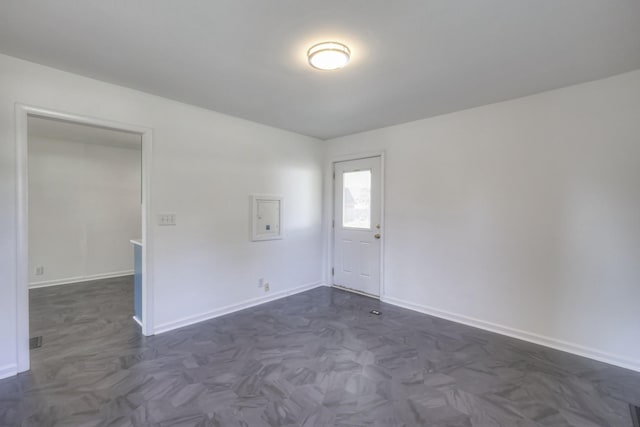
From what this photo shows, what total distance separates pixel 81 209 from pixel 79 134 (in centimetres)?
138

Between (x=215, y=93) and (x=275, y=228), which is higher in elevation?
(x=215, y=93)

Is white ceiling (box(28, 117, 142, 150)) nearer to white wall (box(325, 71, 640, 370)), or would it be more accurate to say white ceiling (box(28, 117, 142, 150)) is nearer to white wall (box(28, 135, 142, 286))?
white wall (box(28, 135, 142, 286))

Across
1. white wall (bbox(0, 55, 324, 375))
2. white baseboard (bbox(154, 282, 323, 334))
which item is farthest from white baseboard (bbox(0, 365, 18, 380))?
white baseboard (bbox(154, 282, 323, 334))

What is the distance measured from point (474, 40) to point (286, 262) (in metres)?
3.46

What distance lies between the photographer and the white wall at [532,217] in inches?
99.0

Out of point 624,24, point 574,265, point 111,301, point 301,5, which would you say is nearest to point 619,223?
point 574,265

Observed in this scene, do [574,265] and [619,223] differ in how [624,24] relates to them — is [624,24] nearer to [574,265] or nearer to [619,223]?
[619,223]

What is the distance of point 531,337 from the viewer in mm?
2938

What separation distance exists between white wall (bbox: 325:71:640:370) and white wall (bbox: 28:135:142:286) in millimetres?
5179

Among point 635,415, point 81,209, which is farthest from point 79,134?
point 635,415

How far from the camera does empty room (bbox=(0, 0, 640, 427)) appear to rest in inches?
75.1

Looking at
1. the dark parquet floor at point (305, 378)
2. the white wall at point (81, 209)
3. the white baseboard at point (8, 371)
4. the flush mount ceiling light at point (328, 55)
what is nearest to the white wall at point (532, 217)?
the dark parquet floor at point (305, 378)

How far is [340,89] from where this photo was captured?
9.34 ft

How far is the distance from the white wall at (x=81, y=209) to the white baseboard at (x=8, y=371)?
3.37 meters
